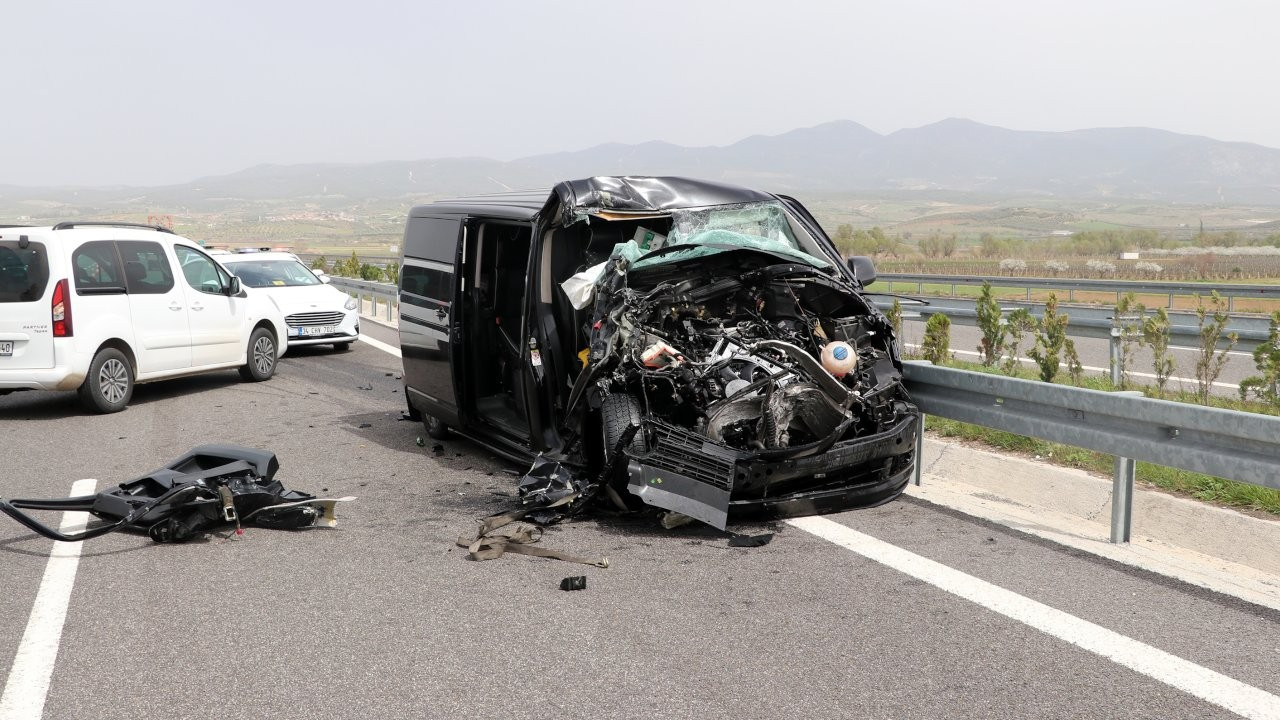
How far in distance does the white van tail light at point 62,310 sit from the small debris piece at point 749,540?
789cm

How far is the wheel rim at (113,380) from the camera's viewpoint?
452 inches

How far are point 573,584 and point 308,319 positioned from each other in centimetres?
1263

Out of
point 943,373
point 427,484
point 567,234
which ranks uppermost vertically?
point 567,234

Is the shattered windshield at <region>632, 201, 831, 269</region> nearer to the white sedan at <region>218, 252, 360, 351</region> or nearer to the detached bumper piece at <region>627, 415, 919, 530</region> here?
the detached bumper piece at <region>627, 415, 919, 530</region>

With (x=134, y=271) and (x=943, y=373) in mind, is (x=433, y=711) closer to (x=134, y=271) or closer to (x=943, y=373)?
(x=943, y=373)

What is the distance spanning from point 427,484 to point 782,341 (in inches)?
112

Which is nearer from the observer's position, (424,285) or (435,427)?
(424,285)

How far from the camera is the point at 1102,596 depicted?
502 centimetres

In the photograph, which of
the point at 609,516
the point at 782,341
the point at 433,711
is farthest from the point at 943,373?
the point at 433,711

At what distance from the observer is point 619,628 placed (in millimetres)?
4777

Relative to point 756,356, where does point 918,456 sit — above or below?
below

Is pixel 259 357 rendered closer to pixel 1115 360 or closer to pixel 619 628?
pixel 1115 360

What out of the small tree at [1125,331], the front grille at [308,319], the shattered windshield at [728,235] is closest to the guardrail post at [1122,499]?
the shattered windshield at [728,235]

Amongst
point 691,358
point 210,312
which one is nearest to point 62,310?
Result: point 210,312
